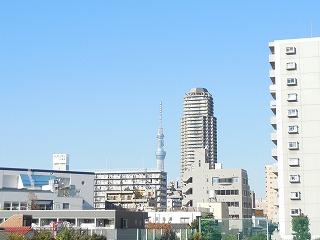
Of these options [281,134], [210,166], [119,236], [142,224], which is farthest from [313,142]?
[210,166]

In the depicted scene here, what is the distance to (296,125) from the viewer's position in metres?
93.9

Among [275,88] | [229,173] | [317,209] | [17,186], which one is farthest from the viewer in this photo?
[229,173]

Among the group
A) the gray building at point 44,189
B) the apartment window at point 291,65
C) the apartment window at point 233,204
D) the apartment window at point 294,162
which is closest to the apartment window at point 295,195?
the apartment window at point 294,162

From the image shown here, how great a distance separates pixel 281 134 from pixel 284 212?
39.0 feet

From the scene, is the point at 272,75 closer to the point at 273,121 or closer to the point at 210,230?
the point at 273,121

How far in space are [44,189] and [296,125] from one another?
47786mm

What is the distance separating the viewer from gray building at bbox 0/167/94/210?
10744 cm

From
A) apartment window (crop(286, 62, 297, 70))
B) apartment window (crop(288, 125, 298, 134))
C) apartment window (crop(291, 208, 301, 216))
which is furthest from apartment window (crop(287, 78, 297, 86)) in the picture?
apartment window (crop(291, 208, 301, 216))

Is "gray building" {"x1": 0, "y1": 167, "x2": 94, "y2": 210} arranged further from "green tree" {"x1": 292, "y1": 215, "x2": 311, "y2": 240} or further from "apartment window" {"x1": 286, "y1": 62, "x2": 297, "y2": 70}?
"apartment window" {"x1": 286, "y1": 62, "x2": 297, "y2": 70}

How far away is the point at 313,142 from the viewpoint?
92750 mm

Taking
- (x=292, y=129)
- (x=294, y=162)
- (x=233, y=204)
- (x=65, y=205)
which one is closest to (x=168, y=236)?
(x=294, y=162)

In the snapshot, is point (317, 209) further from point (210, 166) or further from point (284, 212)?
point (210, 166)

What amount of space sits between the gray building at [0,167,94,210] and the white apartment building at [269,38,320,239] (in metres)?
40.3

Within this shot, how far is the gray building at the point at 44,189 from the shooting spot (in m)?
107
